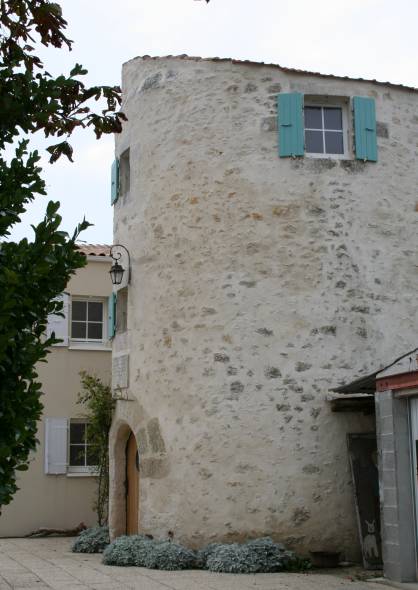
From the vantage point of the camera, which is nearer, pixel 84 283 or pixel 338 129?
pixel 338 129

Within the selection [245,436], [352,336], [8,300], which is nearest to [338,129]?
[352,336]

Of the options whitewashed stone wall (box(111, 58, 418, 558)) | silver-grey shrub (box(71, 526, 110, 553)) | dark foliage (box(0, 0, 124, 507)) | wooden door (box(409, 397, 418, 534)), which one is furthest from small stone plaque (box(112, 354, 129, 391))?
dark foliage (box(0, 0, 124, 507))

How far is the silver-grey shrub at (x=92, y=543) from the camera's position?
546 inches

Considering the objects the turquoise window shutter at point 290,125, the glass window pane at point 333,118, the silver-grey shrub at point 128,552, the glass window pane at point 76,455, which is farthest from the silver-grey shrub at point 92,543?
the glass window pane at point 333,118

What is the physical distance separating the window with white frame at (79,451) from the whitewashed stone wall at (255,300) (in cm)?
424

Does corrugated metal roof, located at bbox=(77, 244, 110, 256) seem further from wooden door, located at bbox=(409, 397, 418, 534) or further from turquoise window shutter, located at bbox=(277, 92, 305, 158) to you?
wooden door, located at bbox=(409, 397, 418, 534)

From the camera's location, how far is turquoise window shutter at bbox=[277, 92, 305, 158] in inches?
510

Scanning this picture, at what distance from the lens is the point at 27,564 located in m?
12.4

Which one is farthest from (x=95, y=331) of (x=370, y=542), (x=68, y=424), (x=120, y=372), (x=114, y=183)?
(x=370, y=542)

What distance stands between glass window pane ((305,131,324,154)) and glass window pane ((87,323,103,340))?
689 cm

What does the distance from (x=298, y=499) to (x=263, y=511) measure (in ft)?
1.61

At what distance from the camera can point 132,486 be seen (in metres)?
14.2

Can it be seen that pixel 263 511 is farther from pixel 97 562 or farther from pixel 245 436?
pixel 97 562

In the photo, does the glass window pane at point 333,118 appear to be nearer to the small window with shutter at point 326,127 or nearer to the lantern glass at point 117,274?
the small window with shutter at point 326,127
